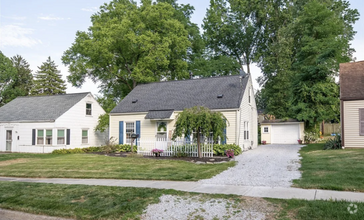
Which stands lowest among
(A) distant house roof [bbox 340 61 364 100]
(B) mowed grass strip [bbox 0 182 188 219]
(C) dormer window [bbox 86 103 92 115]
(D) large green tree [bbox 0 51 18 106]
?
(B) mowed grass strip [bbox 0 182 188 219]

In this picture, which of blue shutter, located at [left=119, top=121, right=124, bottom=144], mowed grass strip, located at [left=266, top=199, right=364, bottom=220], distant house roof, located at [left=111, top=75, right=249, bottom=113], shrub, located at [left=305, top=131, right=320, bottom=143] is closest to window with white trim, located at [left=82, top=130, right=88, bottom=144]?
distant house roof, located at [left=111, top=75, right=249, bottom=113]

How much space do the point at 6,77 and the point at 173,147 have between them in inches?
1199

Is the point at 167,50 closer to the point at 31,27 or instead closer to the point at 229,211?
the point at 31,27

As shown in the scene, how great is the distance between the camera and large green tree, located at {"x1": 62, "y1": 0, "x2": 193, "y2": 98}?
86.0 feet

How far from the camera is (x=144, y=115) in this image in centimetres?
2025

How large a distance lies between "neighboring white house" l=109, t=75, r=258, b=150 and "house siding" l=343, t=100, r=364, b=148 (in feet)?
19.5

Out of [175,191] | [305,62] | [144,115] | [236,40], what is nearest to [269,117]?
[305,62]

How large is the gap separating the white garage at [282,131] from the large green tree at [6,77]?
31596 mm

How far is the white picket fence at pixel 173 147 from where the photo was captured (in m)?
16.3

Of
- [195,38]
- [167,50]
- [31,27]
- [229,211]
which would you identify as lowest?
[229,211]

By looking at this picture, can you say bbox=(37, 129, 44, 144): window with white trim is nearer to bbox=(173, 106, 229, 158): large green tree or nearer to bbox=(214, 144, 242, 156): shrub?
bbox=(173, 106, 229, 158): large green tree

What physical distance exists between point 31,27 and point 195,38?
20.6 m

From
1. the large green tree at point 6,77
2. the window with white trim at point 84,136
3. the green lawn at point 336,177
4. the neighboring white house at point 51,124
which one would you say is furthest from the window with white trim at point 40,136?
the green lawn at point 336,177

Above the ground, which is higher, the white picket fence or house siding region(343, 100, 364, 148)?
house siding region(343, 100, 364, 148)
